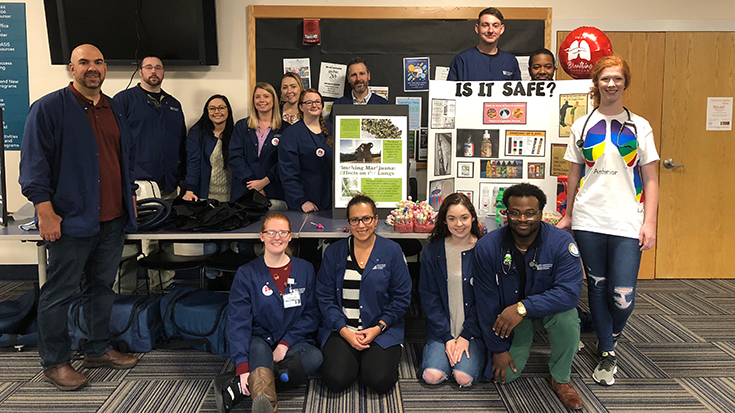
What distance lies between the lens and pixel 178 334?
2.90 metres

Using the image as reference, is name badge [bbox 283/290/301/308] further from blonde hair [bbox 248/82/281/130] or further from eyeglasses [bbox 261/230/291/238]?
blonde hair [bbox 248/82/281/130]

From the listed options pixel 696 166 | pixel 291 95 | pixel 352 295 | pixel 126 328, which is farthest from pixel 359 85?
pixel 696 166

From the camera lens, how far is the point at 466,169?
3229 millimetres

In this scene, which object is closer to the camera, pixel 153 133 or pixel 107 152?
pixel 107 152

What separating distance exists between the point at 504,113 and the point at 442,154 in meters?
0.48

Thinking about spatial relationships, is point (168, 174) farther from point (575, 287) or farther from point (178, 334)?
point (575, 287)

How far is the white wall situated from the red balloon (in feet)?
2.98

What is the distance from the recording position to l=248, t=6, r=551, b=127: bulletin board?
4070 millimetres

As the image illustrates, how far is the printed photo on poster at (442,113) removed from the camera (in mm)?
3197

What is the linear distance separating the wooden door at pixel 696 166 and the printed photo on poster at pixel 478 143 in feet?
6.21

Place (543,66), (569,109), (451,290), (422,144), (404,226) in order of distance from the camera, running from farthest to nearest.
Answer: (422,144) < (543,66) < (569,109) < (404,226) < (451,290)

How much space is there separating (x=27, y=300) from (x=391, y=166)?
2305 mm

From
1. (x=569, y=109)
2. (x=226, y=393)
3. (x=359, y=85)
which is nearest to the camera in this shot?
(x=226, y=393)

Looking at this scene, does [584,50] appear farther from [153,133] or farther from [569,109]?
[153,133]
